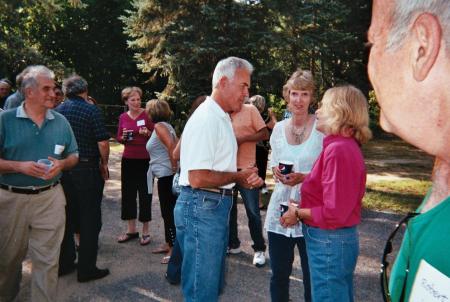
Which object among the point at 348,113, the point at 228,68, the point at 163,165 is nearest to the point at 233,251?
the point at 163,165

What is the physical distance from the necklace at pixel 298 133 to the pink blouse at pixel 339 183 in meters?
0.81

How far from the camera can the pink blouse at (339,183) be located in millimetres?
2244

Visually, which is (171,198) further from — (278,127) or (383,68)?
(383,68)

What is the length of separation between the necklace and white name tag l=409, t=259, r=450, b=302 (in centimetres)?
248

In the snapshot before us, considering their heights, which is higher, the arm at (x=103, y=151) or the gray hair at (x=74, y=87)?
the gray hair at (x=74, y=87)

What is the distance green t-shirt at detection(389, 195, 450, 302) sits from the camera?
0.70m

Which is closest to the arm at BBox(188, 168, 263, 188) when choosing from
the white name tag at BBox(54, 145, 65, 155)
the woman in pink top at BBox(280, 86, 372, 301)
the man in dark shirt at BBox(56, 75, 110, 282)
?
the woman in pink top at BBox(280, 86, 372, 301)

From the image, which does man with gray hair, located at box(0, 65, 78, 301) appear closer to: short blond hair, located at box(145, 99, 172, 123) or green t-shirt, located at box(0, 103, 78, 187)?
green t-shirt, located at box(0, 103, 78, 187)

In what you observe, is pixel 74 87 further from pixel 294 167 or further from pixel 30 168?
pixel 294 167

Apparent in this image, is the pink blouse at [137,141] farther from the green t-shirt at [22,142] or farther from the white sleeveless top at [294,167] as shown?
the white sleeveless top at [294,167]

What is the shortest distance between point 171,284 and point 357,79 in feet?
52.7

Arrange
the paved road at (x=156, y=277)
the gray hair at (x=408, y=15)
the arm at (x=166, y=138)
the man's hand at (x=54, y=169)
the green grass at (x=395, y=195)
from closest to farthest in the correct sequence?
the gray hair at (x=408, y=15), the man's hand at (x=54, y=169), the paved road at (x=156, y=277), the arm at (x=166, y=138), the green grass at (x=395, y=195)

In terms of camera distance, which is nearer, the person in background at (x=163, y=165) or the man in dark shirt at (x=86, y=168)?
the man in dark shirt at (x=86, y=168)

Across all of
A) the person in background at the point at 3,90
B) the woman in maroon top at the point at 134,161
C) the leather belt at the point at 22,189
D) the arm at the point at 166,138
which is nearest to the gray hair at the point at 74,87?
the arm at the point at 166,138
